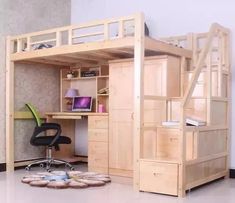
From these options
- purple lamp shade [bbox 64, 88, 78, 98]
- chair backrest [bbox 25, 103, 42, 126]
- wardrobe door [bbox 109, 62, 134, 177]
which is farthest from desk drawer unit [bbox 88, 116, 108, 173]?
purple lamp shade [bbox 64, 88, 78, 98]

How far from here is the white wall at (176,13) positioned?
5594 millimetres

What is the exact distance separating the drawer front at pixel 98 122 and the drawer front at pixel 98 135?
6cm

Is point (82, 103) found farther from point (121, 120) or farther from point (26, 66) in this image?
point (121, 120)

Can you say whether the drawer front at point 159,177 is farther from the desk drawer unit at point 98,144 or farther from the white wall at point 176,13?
the white wall at point 176,13

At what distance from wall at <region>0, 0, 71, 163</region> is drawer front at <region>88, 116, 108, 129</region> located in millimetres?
1219

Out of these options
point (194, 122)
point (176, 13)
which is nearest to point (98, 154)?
point (194, 122)

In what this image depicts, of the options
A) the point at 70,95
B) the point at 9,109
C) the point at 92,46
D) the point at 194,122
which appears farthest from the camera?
the point at 70,95

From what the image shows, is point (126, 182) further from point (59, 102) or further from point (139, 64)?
point (59, 102)

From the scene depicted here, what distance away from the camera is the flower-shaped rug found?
4609mm

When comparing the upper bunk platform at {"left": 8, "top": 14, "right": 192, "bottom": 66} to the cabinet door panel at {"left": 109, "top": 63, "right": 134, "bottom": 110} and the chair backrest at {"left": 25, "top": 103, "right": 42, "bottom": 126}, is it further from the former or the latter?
the chair backrest at {"left": 25, "top": 103, "right": 42, "bottom": 126}

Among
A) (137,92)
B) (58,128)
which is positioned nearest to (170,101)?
(137,92)

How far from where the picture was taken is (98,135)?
5.73 meters

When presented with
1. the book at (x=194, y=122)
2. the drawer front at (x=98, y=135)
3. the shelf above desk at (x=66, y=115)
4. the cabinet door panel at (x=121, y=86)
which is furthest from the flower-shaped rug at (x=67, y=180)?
the book at (x=194, y=122)

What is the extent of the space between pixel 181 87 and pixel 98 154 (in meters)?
1.55
